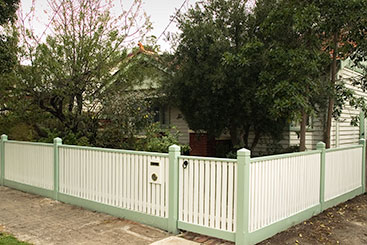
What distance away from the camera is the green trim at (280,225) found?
5000 mm

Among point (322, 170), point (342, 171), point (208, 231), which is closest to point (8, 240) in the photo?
point (208, 231)

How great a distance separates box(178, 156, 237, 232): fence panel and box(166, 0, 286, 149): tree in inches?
170

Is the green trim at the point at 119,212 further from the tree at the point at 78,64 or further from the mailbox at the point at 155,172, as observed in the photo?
the tree at the point at 78,64

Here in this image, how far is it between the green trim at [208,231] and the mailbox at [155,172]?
0.78 meters

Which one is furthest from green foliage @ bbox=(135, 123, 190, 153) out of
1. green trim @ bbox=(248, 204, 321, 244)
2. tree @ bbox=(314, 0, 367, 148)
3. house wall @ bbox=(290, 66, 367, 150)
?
house wall @ bbox=(290, 66, 367, 150)

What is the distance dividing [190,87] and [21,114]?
4845 mm

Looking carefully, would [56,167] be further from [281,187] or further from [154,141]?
[281,187]

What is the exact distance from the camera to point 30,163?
8500mm

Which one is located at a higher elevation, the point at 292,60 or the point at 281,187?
the point at 292,60

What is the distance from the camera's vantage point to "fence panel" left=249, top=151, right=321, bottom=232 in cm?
502

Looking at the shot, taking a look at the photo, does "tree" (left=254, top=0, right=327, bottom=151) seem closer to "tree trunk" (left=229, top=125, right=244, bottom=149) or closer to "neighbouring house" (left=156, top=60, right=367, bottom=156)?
"tree trunk" (left=229, top=125, right=244, bottom=149)

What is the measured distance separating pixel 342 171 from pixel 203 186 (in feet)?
13.6

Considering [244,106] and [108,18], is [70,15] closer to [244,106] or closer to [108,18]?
[108,18]

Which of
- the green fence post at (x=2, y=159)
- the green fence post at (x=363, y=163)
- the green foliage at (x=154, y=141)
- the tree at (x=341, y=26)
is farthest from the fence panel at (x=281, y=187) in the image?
the green fence post at (x=2, y=159)
